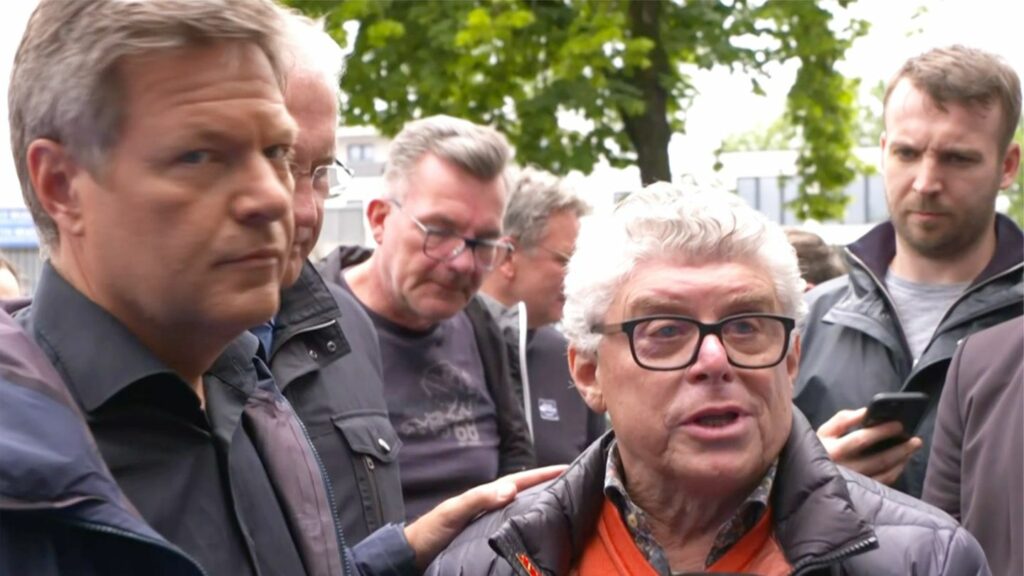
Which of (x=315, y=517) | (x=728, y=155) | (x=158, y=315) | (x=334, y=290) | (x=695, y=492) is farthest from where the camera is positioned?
(x=728, y=155)

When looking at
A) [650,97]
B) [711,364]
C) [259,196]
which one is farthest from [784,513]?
[650,97]

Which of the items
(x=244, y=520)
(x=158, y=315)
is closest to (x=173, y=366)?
(x=158, y=315)

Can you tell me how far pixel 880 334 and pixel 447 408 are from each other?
133cm

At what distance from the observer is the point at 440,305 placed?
15.7 feet

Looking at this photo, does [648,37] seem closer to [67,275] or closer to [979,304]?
[979,304]

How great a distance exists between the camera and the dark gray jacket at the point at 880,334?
4.41 m

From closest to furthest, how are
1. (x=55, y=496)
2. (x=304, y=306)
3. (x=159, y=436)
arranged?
(x=55, y=496)
(x=159, y=436)
(x=304, y=306)

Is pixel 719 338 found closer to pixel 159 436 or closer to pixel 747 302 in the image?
pixel 747 302

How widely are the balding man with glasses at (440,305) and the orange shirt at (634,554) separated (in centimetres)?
135

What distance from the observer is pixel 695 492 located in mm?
3121

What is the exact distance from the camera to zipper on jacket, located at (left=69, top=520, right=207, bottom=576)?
1.97 m

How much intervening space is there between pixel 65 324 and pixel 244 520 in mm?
432

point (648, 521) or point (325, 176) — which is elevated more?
point (325, 176)

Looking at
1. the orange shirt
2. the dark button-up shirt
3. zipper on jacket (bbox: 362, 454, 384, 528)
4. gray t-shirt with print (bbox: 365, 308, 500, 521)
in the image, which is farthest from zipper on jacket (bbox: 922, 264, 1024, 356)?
the dark button-up shirt
